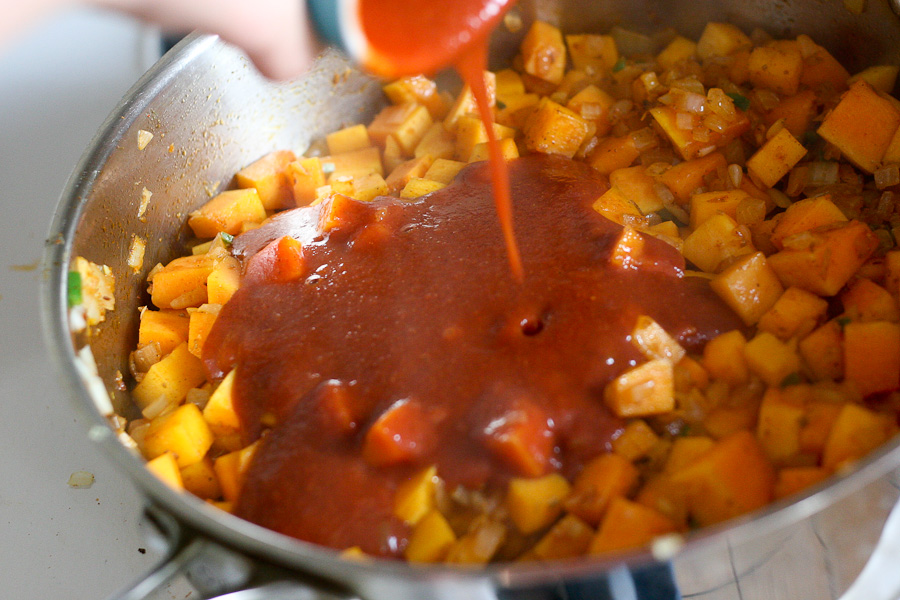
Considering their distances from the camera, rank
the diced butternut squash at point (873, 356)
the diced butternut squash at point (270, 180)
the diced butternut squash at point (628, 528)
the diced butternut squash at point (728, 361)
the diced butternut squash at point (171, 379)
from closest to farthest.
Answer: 1. the diced butternut squash at point (628, 528)
2. the diced butternut squash at point (873, 356)
3. the diced butternut squash at point (728, 361)
4. the diced butternut squash at point (171, 379)
5. the diced butternut squash at point (270, 180)

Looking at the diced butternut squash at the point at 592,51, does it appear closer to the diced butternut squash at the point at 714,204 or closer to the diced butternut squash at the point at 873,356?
the diced butternut squash at the point at 714,204

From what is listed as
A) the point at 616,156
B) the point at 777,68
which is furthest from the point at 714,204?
the point at 777,68

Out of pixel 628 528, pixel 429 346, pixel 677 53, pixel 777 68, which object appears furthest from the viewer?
pixel 677 53

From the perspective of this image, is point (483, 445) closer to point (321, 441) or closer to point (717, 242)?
point (321, 441)

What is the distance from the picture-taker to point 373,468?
1.49m

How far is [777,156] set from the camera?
2.03 metres

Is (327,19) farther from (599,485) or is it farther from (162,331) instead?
(599,485)

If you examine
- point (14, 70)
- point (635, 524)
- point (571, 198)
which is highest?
point (14, 70)

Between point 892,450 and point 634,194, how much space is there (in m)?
1.12

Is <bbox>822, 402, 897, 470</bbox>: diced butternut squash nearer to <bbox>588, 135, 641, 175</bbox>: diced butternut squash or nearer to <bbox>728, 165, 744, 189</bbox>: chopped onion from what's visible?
<bbox>728, 165, 744, 189</bbox>: chopped onion

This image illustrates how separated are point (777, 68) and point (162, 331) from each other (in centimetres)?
190

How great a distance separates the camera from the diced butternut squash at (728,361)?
161cm

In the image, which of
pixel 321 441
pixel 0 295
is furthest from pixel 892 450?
pixel 0 295

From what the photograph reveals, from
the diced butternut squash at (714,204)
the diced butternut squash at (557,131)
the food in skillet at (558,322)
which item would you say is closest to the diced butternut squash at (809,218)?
the food in skillet at (558,322)
